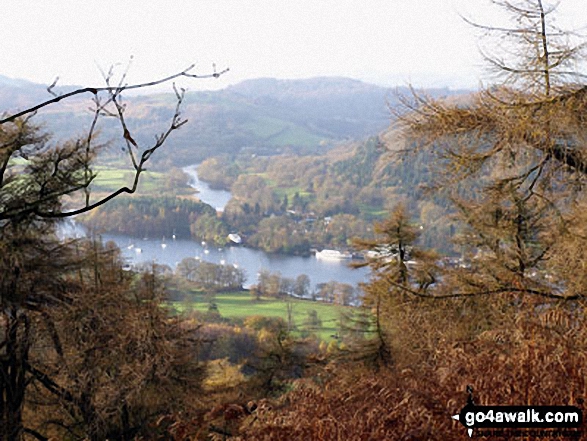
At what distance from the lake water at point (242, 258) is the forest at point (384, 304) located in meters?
29.6

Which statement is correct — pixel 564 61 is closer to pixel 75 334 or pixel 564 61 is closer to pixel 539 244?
pixel 539 244

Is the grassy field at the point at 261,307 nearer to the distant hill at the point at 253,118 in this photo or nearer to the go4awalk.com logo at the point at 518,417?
the go4awalk.com logo at the point at 518,417

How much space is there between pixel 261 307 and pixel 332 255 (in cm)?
1461

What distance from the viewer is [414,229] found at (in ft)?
35.1

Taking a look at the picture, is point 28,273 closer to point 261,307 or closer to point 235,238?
point 261,307

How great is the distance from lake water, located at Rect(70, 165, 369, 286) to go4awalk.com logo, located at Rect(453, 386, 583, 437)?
35.3m

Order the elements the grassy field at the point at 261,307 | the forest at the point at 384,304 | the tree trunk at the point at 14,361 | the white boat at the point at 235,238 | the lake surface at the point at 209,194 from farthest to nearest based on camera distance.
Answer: the lake surface at the point at 209,194 → the white boat at the point at 235,238 → the grassy field at the point at 261,307 → the tree trunk at the point at 14,361 → the forest at the point at 384,304

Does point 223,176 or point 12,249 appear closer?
point 12,249

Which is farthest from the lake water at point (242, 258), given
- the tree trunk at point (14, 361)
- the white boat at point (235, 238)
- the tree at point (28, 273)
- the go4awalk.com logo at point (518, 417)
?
the go4awalk.com logo at point (518, 417)

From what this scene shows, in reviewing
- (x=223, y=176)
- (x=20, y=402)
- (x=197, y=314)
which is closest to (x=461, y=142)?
(x=20, y=402)

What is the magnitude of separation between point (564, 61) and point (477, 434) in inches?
128

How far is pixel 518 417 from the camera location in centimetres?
293

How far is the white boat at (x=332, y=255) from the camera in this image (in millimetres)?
45406

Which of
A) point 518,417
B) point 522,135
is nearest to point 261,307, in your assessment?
point 522,135
